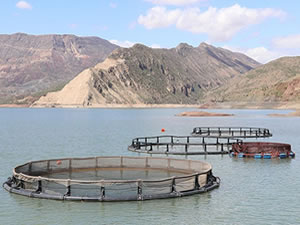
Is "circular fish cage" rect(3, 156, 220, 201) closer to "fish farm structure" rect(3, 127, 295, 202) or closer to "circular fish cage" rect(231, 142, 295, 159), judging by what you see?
"fish farm structure" rect(3, 127, 295, 202)

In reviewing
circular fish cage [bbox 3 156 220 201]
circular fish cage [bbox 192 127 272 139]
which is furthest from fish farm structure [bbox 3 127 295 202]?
circular fish cage [bbox 192 127 272 139]

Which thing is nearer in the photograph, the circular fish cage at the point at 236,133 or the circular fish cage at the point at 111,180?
the circular fish cage at the point at 111,180

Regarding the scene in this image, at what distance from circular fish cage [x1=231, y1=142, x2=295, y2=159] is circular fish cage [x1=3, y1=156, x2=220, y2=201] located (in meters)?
14.9

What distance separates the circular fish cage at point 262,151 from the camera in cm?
4628

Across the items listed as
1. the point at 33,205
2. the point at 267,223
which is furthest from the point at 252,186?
the point at 33,205

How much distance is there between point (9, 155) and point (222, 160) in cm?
2551

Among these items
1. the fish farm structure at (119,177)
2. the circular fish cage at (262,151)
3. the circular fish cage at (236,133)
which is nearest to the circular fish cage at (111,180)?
the fish farm structure at (119,177)

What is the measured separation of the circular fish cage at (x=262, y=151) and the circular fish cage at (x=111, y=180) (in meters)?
14.9

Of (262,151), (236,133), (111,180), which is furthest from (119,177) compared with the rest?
(236,133)

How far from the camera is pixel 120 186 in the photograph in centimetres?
2781

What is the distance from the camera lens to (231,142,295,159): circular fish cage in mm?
46281

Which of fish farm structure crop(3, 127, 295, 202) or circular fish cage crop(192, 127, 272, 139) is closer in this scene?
fish farm structure crop(3, 127, 295, 202)

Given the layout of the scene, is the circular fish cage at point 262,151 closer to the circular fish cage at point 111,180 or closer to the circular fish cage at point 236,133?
the circular fish cage at point 111,180

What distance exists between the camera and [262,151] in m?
46.9
